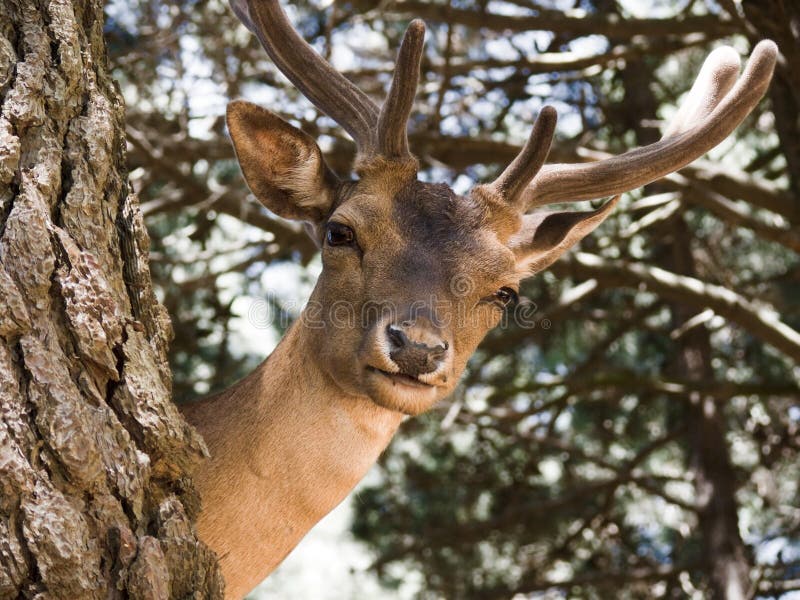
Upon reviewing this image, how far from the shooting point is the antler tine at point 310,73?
4355mm

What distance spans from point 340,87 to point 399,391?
1455mm

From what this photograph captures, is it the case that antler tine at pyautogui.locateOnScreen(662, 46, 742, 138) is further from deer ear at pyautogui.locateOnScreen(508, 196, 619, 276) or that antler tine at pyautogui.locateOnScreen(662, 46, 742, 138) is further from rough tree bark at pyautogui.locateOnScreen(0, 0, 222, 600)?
rough tree bark at pyautogui.locateOnScreen(0, 0, 222, 600)

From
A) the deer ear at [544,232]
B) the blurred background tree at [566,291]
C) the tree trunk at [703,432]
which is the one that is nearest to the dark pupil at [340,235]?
the deer ear at [544,232]

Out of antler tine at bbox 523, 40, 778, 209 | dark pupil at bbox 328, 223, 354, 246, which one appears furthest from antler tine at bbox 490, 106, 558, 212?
dark pupil at bbox 328, 223, 354, 246

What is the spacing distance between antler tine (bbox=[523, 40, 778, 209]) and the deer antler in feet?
2.32

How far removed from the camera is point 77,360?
300cm

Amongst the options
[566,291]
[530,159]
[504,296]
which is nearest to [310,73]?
[530,159]

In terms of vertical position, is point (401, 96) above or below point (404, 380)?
above

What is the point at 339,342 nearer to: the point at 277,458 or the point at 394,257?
the point at 394,257

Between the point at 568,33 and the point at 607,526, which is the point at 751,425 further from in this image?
the point at 568,33

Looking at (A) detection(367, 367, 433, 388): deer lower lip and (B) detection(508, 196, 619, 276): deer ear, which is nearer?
(A) detection(367, 367, 433, 388): deer lower lip

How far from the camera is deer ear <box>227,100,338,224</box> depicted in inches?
173

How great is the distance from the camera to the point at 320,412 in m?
4.15

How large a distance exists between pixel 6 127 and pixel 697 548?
8630 millimetres
